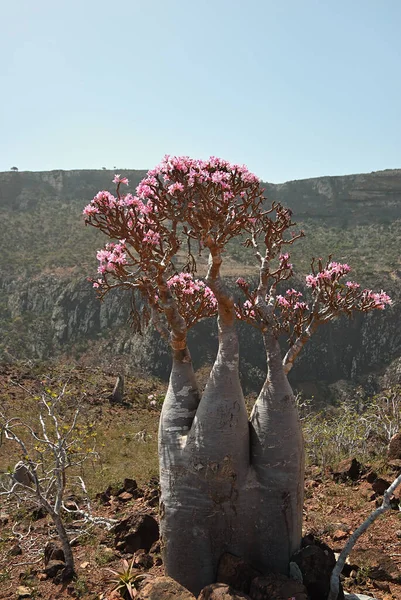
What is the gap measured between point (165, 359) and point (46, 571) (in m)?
24.0

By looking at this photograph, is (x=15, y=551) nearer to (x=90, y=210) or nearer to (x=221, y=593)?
(x=221, y=593)

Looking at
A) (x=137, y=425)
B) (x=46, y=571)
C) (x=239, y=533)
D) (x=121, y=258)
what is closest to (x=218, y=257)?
(x=121, y=258)

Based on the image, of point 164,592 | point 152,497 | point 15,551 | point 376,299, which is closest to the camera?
point 164,592

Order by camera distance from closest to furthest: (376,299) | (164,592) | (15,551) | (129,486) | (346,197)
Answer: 1. (164,592)
2. (376,299)
3. (15,551)
4. (129,486)
5. (346,197)

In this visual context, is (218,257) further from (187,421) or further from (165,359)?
(165,359)

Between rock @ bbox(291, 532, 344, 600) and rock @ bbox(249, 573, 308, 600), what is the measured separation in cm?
26

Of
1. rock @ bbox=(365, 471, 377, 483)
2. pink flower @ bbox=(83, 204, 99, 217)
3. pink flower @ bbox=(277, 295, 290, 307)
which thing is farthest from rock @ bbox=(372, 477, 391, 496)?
pink flower @ bbox=(83, 204, 99, 217)

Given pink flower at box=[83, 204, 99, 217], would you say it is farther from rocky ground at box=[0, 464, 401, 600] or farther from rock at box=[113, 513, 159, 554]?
rock at box=[113, 513, 159, 554]

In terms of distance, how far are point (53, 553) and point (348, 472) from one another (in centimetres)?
351

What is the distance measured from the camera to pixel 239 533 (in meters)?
3.28

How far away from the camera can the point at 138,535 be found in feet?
14.1

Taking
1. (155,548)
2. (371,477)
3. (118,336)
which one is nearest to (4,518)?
(155,548)

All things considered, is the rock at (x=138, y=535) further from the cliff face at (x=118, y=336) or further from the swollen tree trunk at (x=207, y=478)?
the cliff face at (x=118, y=336)

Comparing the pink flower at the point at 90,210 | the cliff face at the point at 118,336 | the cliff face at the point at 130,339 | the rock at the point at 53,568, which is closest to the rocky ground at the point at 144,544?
the rock at the point at 53,568
